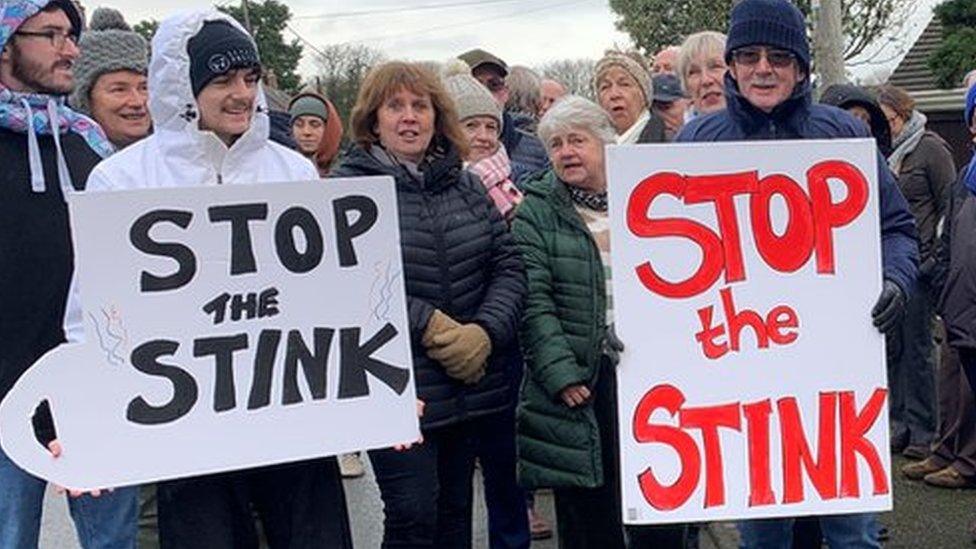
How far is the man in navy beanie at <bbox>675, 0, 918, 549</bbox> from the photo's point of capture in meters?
2.94

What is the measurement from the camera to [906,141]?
5.47m

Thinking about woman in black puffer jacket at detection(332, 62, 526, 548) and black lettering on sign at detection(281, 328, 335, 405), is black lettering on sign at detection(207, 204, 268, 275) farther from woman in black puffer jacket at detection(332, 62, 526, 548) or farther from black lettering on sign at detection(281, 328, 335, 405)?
woman in black puffer jacket at detection(332, 62, 526, 548)

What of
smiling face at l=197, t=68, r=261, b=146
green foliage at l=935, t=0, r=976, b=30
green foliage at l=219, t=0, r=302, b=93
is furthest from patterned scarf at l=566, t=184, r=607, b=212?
green foliage at l=219, t=0, r=302, b=93

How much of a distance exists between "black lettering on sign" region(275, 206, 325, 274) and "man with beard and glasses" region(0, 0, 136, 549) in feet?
2.44

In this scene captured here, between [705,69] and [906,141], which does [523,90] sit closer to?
[705,69]

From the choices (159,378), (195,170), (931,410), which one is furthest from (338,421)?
(931,410)

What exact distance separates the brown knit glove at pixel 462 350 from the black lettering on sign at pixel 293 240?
71 cm

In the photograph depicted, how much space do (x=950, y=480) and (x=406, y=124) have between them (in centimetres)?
313

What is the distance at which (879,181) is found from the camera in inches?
117

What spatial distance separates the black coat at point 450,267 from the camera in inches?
129

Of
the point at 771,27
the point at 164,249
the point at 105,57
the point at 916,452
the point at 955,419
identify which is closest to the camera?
the point at 164,249

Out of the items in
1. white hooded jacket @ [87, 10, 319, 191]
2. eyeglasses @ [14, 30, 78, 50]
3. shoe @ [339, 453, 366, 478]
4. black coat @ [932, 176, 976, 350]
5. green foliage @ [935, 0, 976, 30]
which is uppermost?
green foliage @ [935, 0, 976, 30]

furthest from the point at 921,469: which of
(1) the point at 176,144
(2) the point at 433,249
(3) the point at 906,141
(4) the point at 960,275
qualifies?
(1) the point at 176,144

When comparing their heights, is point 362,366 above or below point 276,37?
below
